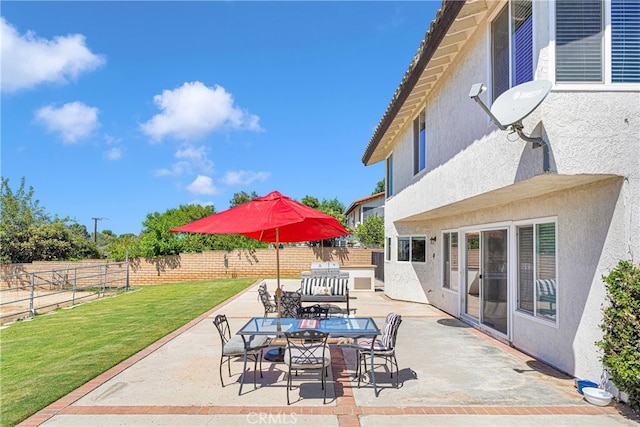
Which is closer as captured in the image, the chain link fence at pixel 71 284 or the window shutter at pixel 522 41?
the window shutter at pixel 522 41

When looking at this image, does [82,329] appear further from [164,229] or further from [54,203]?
[54,203]

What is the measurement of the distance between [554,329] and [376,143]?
10.3 metres

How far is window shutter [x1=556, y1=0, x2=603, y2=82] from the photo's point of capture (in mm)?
4930

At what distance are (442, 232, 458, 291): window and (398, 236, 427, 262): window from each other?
1529 millimetres

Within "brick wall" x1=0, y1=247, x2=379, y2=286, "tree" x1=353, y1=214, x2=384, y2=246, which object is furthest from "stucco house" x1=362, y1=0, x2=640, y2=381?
"tree" x1=353, y1=214, x2=384, y2=246

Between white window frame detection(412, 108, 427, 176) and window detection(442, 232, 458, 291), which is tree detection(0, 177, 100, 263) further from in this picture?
window detection(442, 232, 458, 291)

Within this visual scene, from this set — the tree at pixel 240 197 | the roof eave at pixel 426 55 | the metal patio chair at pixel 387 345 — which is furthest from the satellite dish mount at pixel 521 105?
the tree at pixel 240 197

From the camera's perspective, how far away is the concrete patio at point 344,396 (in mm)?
4672

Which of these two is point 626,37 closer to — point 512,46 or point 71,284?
point 512,46

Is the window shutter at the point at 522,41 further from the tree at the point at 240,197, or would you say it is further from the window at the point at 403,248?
the tree at the point at 240,197

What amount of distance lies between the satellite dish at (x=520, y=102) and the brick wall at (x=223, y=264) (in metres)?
20.1

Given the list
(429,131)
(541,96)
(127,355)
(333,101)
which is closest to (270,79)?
(333,101)

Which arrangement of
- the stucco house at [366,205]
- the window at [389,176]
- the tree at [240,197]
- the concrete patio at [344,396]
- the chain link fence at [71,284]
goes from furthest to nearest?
the tree at [240,197], the stucco house at [366,205], the chain link fence at [71,284], the window at [389,176], the concrete patio at [344,396]

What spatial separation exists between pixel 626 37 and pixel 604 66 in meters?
0.47
